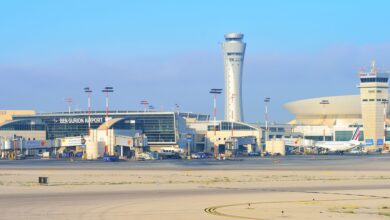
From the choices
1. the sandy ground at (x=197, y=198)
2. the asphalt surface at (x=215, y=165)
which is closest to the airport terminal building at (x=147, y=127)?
the asphalt surface at (x=215, y=165)

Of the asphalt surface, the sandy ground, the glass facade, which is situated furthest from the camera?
the glass facade

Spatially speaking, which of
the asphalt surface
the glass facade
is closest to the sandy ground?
the asphalt surface

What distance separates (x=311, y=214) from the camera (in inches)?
1507

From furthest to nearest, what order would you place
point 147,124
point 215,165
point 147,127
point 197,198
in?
1. point 147,124
2. point 147,127
3. point 215,165
4. point 197,198

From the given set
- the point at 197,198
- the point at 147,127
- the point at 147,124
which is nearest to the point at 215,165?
the point at 197,198

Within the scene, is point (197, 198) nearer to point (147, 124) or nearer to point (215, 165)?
point (215, 165)

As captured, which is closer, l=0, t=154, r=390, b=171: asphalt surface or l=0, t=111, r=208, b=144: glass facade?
l=0, t=154, r=390, b=171: asphalt surface

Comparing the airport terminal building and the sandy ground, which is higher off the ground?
the airport terminal building

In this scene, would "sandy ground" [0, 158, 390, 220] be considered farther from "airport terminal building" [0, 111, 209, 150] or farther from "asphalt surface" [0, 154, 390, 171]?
"airport terminal building" [0, 111, 209, 150]

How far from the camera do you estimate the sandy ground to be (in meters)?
38.0

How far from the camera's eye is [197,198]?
47156 millimetres

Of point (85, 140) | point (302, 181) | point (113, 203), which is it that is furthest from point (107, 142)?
point (113, 203)

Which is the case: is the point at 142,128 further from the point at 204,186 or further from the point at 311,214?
the point at 311,214

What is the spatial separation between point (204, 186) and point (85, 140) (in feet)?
356
